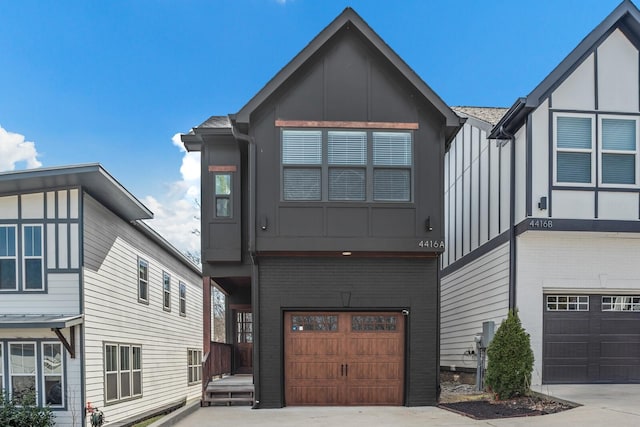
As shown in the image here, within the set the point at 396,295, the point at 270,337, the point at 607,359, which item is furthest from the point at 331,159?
the point at 607,359

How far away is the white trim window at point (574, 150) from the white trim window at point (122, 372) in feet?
37.0

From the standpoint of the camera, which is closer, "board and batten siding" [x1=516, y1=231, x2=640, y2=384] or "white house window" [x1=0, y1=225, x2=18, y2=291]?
"white house window" [x1=0, y1=225, x2=18, y2=291]

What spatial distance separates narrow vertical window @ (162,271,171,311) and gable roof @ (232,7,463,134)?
848 centimetres

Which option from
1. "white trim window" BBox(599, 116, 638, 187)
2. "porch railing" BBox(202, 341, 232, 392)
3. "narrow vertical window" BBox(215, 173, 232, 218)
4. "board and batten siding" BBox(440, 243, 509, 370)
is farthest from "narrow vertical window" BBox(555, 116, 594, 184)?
"porch railing" BBox(202, 341, 232, 392)

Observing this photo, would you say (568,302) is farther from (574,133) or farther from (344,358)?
(344,358)

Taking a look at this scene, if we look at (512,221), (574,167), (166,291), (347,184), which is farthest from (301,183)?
(166,291)

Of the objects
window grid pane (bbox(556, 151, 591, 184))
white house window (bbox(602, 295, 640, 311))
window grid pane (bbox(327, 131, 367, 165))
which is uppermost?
window grid pane (bbox(327, 131, 367, 165))

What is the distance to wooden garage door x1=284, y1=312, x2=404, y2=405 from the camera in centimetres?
1098

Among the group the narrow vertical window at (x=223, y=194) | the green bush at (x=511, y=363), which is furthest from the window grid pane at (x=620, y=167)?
the narrow vertical window at (x=223, y=194)

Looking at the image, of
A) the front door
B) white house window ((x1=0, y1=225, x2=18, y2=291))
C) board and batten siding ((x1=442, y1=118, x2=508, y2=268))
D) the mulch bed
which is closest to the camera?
the mulch bed

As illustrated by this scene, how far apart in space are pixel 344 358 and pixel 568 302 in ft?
17.7

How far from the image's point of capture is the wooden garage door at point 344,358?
10984 millimetres

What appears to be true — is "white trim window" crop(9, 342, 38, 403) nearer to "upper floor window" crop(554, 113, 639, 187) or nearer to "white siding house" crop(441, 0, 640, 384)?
"white siding house" crop(441, 0, 640, 384)

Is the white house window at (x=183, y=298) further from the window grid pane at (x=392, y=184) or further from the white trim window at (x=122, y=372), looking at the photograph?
the window grid pane at (x=392, y=184)
